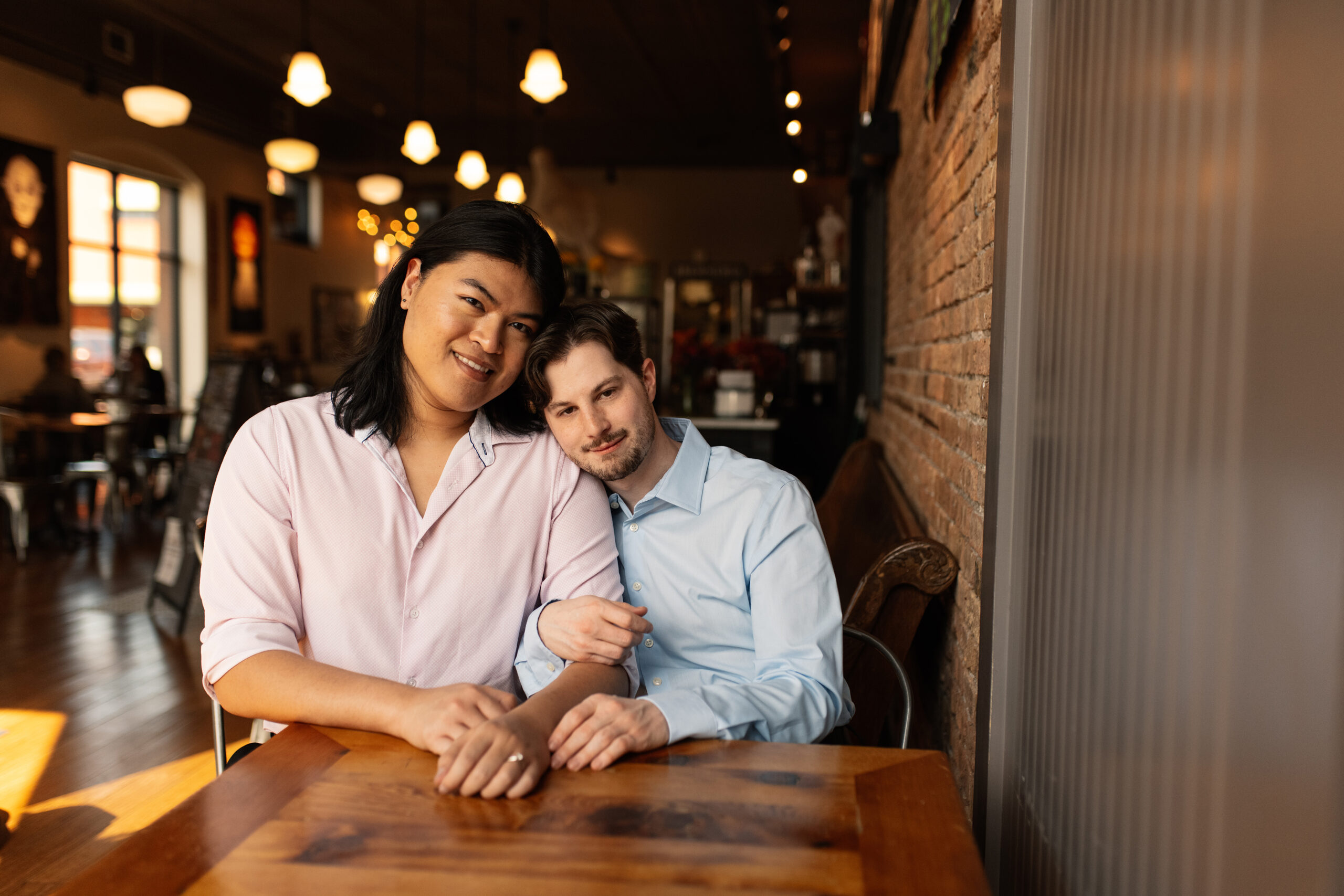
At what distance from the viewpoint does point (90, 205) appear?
9977mm

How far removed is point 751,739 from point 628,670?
9.9 inches

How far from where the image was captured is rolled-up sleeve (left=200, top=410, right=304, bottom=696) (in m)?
1.54

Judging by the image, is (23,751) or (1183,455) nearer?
(1183,455)

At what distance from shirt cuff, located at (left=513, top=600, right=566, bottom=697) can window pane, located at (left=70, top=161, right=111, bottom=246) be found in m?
10.1

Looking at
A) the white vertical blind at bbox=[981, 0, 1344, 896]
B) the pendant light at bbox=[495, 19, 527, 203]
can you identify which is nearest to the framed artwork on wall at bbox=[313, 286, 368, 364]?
the pendant light at bbox=[495, 19, 527, 203]

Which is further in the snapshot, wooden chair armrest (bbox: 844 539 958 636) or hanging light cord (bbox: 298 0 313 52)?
hanging light cord (bbox: 298 0 313 52)

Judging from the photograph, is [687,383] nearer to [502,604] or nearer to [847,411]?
[847,411]

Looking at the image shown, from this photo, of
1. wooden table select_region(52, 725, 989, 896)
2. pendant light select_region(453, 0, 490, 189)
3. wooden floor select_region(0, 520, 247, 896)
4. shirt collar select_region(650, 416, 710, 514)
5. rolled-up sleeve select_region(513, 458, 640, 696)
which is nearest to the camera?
wooden table select_region(52, 725, 989, 896)

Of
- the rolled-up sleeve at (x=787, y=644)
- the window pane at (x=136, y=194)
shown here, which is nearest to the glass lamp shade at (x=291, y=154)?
the window pane at (x=136, y=194)

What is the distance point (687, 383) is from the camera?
603 centimetres

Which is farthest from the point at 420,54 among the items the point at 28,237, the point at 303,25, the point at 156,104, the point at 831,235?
the point at 831,235

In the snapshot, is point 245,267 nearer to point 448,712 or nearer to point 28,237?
point 28,237

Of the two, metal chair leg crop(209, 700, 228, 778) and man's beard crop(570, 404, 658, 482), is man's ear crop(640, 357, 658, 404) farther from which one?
metal chair leg crop(209, 700, 228, 778)

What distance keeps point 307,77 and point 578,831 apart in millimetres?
6272
